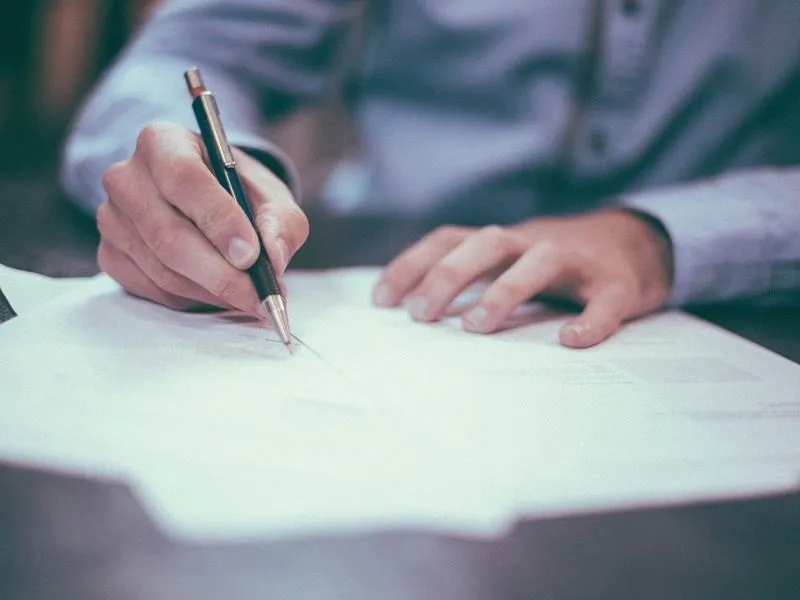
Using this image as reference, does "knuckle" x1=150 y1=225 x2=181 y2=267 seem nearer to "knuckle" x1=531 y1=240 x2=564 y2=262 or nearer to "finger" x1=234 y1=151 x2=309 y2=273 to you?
"finger" x1=234 y1=151 x2=309 y2=273

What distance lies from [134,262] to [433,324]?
0.59ft

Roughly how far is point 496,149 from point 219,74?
0.29 metres

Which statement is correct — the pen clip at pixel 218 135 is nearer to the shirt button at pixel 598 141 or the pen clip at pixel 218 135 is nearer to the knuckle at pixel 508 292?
the knuckle at pixel 508 292

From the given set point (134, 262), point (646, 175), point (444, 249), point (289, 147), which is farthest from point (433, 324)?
point (289, 147)

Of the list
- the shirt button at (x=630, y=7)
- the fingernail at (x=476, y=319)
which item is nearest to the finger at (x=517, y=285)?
the fingernail at (x=476, y=319)

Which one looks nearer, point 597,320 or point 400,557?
point 400,557

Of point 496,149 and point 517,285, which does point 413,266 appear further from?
point 496,149

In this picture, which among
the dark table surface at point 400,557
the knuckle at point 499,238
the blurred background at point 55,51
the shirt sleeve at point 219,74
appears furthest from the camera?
the blurred background at point 55,51

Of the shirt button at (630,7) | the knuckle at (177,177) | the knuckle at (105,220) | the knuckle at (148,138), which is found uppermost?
the shirt button at (630,7)

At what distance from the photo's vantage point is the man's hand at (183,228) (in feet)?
1.27

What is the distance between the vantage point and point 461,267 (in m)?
0.46

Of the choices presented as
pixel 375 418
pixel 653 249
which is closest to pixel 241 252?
pixel 375 418

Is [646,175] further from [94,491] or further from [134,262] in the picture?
[94,491]

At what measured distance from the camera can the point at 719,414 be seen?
0.33m
